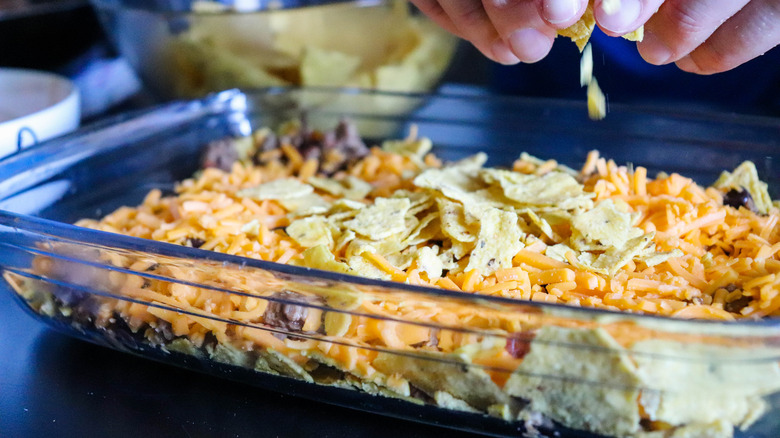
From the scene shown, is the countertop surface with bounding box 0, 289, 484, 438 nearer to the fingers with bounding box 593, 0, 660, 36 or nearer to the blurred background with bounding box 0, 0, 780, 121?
the fingers with bounding box 593, 0, 660, 36

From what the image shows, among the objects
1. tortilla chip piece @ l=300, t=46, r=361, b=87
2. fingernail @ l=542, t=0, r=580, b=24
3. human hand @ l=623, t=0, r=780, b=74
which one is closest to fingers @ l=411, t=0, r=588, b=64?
fingernail @ l=542, t=0, r=580, b=24

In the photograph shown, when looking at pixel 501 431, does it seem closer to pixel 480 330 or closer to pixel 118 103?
pixel 480 330

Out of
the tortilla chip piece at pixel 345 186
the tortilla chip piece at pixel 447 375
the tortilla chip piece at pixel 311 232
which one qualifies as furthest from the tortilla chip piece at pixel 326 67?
the tortilla chip piece at pixel 447 375

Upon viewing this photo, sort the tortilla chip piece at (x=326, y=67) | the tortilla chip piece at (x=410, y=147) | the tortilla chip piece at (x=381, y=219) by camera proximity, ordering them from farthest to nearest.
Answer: the tortilla chip piece at (x=326, y=67), the tortilla chip piece at (x=410, y=147), the tortilla chip piece at (x=381, y=219)

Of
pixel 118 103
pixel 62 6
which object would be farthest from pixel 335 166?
pixel 62 6

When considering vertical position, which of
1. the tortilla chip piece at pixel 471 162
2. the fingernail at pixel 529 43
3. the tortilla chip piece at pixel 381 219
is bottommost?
the tortilla chip piece at pixel 381 219

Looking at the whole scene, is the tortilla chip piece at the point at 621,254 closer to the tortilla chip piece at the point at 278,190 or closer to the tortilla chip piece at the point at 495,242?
the tortilla chip piece at the point at 495,242

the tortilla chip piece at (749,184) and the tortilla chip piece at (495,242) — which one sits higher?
the tortilla chip piece at (749,184)

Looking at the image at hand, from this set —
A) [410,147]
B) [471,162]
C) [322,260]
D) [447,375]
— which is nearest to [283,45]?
[410,147]
